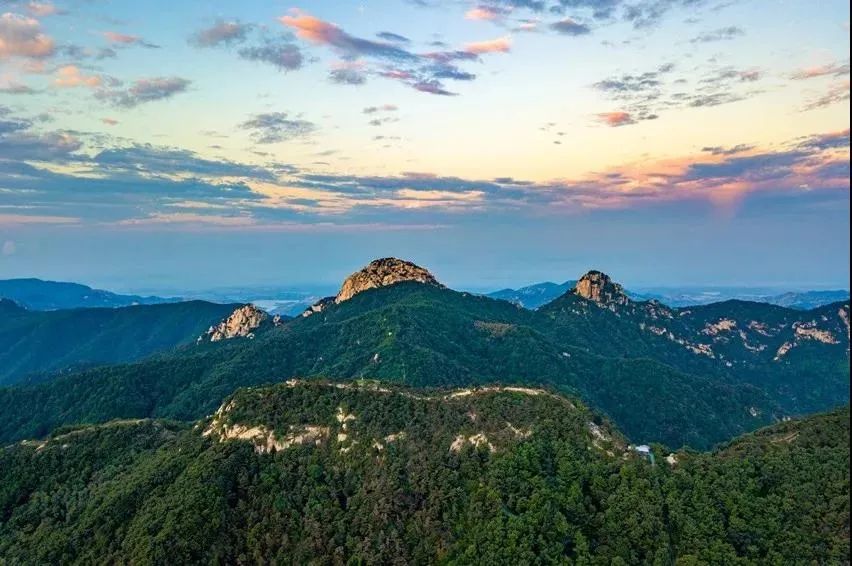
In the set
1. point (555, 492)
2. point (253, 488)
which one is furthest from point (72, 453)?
point (555, 492)

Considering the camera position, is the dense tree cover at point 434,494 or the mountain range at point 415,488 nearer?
the dense tree cover at point 434,494

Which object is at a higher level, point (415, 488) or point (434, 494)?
point (415, 488)

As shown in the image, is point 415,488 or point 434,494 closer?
point 434,494

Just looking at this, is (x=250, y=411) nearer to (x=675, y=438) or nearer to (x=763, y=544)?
(x=763, y=544)

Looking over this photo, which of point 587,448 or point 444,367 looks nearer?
point 587,448

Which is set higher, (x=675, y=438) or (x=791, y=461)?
(x=791, y=461)

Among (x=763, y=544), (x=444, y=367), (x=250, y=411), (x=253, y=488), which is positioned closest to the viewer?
(x=763, y=544)

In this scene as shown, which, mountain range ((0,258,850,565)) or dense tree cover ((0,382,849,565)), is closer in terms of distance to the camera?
dense tree cover ((0,382,849,565))

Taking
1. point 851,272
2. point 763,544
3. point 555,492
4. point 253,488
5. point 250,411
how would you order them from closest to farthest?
point 851,272
point 763,544
point 555,492
point 253,488
point 250,411
